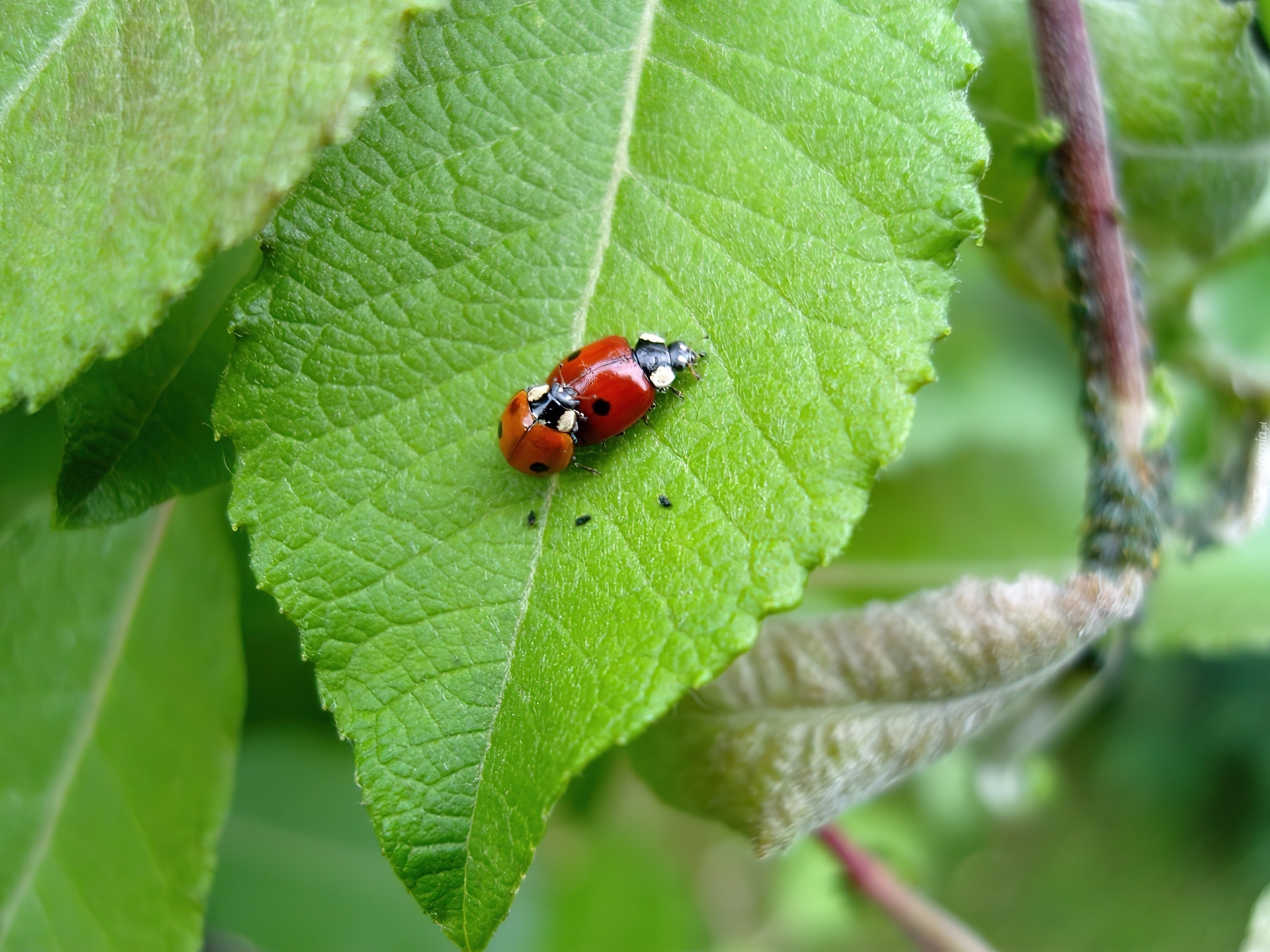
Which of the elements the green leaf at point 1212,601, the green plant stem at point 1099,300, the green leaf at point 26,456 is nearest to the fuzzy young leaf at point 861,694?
the green plant stem at point 1099,300

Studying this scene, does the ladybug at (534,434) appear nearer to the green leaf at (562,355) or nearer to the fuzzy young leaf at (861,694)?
→ the green leaf at (562,355)

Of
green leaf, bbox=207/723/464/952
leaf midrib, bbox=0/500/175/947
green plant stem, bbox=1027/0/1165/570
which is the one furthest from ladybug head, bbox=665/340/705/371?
green leaf, bbox=207/723/464/952

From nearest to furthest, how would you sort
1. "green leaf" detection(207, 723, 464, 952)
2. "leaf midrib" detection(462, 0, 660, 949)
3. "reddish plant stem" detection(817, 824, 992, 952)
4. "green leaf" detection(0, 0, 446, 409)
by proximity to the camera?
"green leaf" detection(0, 0, 446, 409), "leaf midrib" detection(462, 0, 660, 949), "reddish plant stem" detection(817, 824, 992, 952), "green leaf" detection(207, 723, 464, 952)

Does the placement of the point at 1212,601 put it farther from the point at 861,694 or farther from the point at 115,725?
the point at 115,725

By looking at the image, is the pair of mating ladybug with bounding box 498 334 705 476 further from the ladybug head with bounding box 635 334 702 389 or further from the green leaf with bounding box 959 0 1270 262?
the green leaf with bounding box 959 0 1270 262

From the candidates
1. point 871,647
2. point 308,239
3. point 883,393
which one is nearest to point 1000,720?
point 871,647

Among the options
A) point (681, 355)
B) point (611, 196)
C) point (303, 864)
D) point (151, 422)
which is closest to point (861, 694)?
point (681, 355)
